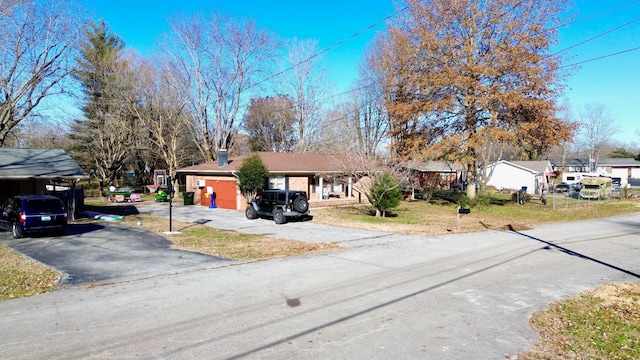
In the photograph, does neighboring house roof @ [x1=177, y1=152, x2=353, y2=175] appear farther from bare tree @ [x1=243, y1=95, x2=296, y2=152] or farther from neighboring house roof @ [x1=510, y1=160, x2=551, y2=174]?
neighboring house roof @ [x1=510, y1=160, x2=551, y2=174]

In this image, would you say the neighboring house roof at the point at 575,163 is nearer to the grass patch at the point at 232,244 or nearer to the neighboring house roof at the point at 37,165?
the grass patch at the point at 232,244

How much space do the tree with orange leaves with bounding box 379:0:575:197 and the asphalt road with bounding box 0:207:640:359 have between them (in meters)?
16.3

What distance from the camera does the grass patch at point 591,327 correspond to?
5.65m

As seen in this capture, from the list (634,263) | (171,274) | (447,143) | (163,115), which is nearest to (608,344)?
(634,263)

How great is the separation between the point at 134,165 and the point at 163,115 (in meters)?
15.4

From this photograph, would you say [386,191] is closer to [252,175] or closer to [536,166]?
[252,175]

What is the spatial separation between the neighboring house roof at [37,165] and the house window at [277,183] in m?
11.3

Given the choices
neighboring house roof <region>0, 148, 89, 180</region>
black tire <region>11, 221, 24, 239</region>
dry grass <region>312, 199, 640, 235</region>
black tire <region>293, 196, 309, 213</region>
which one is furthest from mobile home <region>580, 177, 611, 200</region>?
black tire <region>11, 221, 24, 239</region>

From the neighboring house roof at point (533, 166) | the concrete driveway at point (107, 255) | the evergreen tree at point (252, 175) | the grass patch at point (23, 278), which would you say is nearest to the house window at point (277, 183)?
the evergreen tree at point (252, 175)

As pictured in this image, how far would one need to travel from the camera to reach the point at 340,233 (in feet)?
59.1

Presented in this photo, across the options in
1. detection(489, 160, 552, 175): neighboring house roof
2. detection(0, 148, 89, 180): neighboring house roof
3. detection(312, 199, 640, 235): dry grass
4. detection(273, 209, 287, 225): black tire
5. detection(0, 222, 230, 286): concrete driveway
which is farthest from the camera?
A: detection(489, 160, 552, 175): neighboring house roof

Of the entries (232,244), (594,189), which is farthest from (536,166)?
(232,244)

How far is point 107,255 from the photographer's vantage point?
12.6m

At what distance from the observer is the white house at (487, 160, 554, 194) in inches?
2018
